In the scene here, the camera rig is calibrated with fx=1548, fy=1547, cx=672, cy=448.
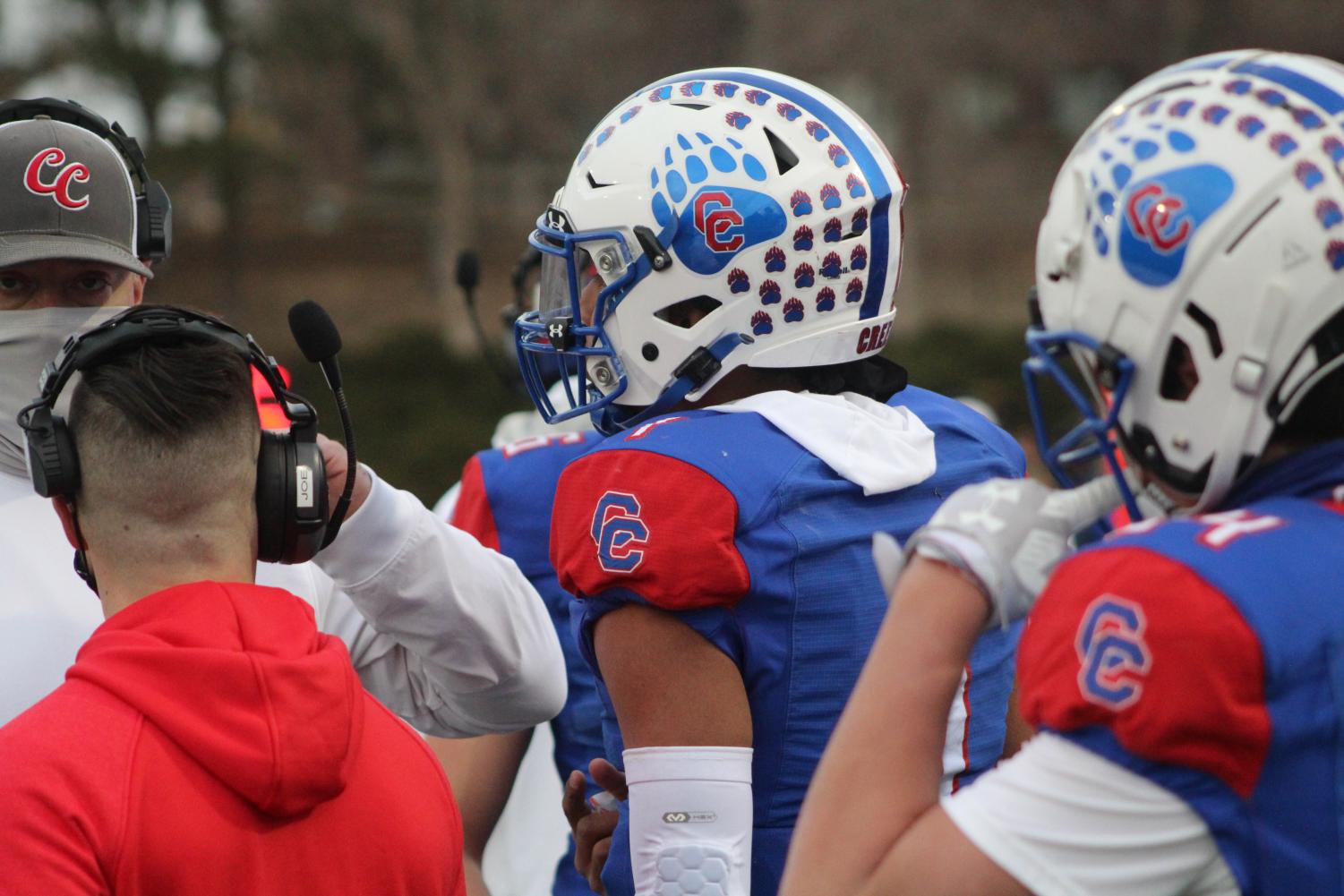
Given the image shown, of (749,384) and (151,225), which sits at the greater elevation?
(151,225)

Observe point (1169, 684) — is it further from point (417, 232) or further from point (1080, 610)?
point (417, 232)

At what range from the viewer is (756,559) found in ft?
7.14

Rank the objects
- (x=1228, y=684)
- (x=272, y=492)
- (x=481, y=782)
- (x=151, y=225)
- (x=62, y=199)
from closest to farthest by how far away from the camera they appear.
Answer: (x=1228, y=684), (x=272, y=492), (x=62, y=199), (x=151, y=225), (x=481, y=782)

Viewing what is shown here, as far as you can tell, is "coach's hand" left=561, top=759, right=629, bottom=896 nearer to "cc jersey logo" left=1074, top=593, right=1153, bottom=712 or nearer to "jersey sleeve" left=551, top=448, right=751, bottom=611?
A: "jersey sleeve" left=551, top=448, right=751, bottom=611

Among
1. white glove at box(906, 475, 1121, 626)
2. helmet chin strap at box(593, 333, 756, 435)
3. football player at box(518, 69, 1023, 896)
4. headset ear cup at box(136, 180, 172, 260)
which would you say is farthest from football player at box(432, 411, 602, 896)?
white glove at box(906, 475, 1121, 626)

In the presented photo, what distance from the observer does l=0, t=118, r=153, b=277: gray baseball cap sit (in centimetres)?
262

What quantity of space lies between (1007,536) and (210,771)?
0.94 metres

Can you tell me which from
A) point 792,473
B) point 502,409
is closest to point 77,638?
point 792,473

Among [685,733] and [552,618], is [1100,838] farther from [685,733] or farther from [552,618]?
[552,618]

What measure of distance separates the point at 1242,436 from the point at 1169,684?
332mm

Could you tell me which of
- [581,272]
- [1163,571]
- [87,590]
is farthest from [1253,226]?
[87,590]

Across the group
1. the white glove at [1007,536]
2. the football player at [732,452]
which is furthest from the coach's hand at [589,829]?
the white glove at [1007,536]

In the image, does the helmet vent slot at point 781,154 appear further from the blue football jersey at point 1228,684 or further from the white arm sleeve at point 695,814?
the blue football jersey at point 1228,684

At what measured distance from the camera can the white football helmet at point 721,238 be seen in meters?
2.56
